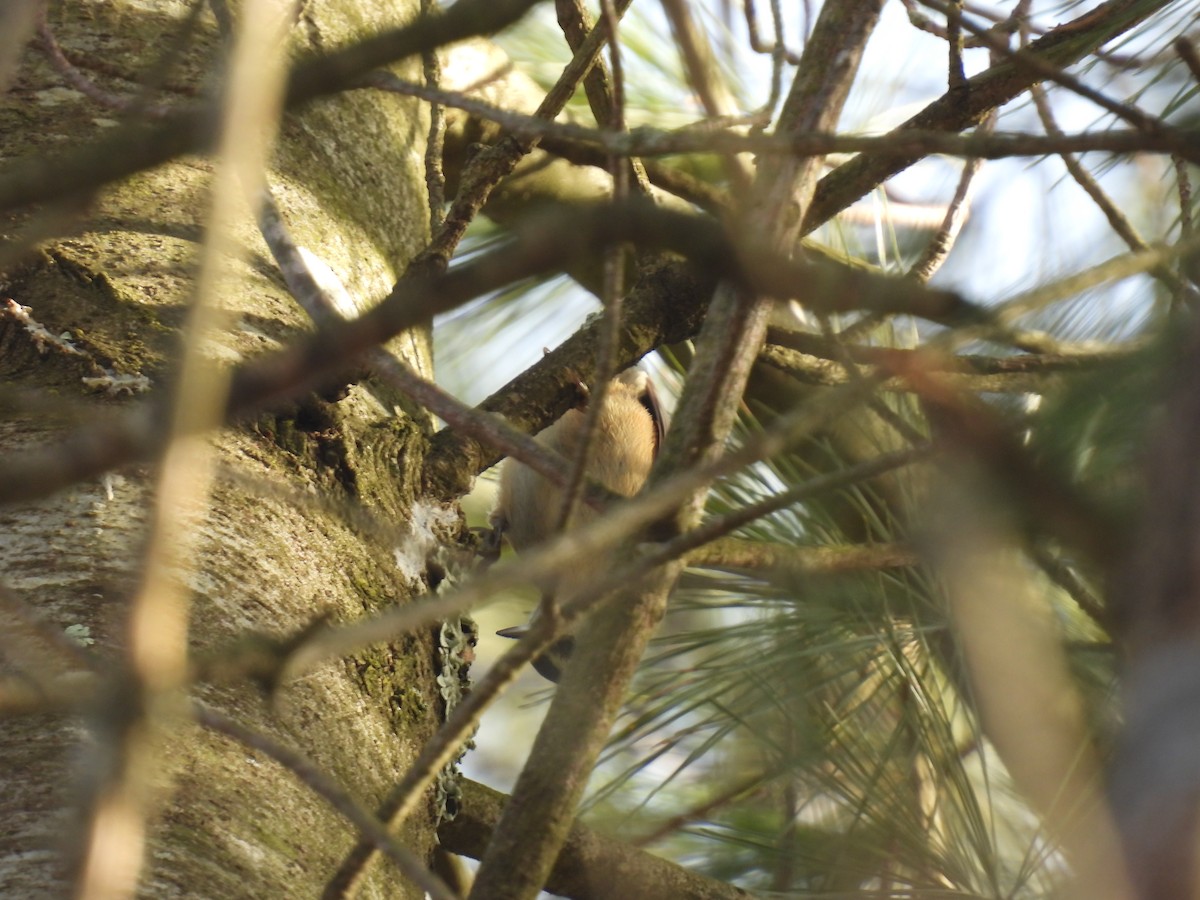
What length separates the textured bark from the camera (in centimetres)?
89

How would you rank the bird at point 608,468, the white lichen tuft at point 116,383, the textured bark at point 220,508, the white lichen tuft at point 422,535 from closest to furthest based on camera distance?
the textured bark at point 220,508 → the white lichen tuft at point 116,383 → the white lichen tuft at point 422,535 → the bird at point 608,468

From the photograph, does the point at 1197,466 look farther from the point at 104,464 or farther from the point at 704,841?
the point at 704,841

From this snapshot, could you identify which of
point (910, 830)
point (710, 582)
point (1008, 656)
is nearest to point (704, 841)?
point (710, 582)

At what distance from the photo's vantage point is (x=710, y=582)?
198 cm

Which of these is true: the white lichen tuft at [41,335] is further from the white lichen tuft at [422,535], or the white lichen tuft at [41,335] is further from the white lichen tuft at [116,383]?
the white lichen tuft at [422,535]

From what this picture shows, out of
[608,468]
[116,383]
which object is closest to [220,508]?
[116,383]

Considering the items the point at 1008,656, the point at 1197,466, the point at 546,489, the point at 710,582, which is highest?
the point at 546,489

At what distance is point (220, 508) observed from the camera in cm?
111

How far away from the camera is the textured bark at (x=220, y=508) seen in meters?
0.89

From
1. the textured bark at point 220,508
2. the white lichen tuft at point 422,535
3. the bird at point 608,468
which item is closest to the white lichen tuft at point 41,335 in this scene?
the textured bark at point 220,508

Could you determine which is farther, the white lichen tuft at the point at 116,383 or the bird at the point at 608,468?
the bird at the point at 608,468

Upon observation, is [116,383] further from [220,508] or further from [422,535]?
[422,535]

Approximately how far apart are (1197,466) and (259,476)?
893 mm

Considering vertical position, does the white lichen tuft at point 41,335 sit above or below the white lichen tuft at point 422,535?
above
